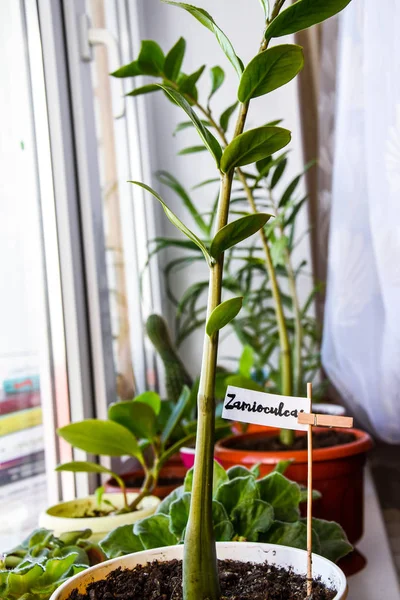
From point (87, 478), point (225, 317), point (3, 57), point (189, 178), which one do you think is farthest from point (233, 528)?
point (189, 178)

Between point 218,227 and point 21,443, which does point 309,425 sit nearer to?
point 218,227

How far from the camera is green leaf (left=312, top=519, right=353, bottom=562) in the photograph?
647 millimetres

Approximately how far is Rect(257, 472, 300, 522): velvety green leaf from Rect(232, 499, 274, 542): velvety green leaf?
0.11 feet

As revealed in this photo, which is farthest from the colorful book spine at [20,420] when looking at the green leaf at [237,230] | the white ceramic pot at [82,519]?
the green leaf at [237,230]

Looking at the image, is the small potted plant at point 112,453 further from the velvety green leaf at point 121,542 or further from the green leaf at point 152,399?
the velvety green leaf at point 121,542

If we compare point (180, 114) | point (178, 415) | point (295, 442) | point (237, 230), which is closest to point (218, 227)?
point (237, 230)

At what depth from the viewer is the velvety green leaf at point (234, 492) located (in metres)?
0.62

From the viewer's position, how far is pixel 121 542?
0.61 m

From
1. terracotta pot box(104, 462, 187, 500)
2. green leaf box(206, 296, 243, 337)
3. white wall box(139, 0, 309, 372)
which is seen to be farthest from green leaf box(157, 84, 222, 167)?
white wall box(139, 0, 309, 372)

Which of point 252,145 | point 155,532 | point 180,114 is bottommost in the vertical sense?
point 155,532

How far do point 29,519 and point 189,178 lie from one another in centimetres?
105

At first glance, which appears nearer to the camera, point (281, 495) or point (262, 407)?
point (262, 407)

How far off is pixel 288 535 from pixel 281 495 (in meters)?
0.05

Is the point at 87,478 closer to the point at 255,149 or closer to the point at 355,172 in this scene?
the point at 355,172
